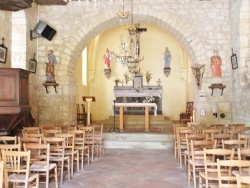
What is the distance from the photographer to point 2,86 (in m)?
5.52

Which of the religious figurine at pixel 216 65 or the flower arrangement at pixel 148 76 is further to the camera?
the flower arrangement at pixel 148 76

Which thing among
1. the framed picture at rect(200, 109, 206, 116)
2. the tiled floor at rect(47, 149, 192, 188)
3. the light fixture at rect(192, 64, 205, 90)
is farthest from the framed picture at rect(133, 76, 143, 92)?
the tiled floor at rect(47, 149, 192, 188)

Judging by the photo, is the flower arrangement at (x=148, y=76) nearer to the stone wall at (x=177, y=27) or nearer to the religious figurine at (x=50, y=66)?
the stone wall at (x=177, y=27)

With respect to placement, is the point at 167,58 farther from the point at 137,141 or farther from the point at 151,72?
the point at 137,141

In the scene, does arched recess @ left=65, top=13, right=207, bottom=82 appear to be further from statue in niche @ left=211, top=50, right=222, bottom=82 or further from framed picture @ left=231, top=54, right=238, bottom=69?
framed picture @ left=231, top=54, right=238, bottom=69

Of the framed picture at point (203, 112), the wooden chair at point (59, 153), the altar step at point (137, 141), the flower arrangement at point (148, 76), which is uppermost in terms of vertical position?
the flower arrangement at point (148, 76)

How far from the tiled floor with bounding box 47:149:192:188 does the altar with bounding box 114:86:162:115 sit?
249 inches

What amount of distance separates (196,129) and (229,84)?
127 inches

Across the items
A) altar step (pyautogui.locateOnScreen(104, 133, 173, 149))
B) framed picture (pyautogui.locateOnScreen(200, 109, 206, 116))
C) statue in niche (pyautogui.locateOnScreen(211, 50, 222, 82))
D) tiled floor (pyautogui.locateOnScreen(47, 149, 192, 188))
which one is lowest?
tiled floor (pyautogui.locateOnScreen(47, 149, 192, 188))

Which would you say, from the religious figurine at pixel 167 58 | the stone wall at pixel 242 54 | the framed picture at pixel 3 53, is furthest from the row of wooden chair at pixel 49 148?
the religious figurine at pixel 167 58

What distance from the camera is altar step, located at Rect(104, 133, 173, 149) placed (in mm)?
8031

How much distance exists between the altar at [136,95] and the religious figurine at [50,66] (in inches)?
201

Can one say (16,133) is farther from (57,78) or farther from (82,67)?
(82,67)

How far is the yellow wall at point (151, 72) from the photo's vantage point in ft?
46.2
